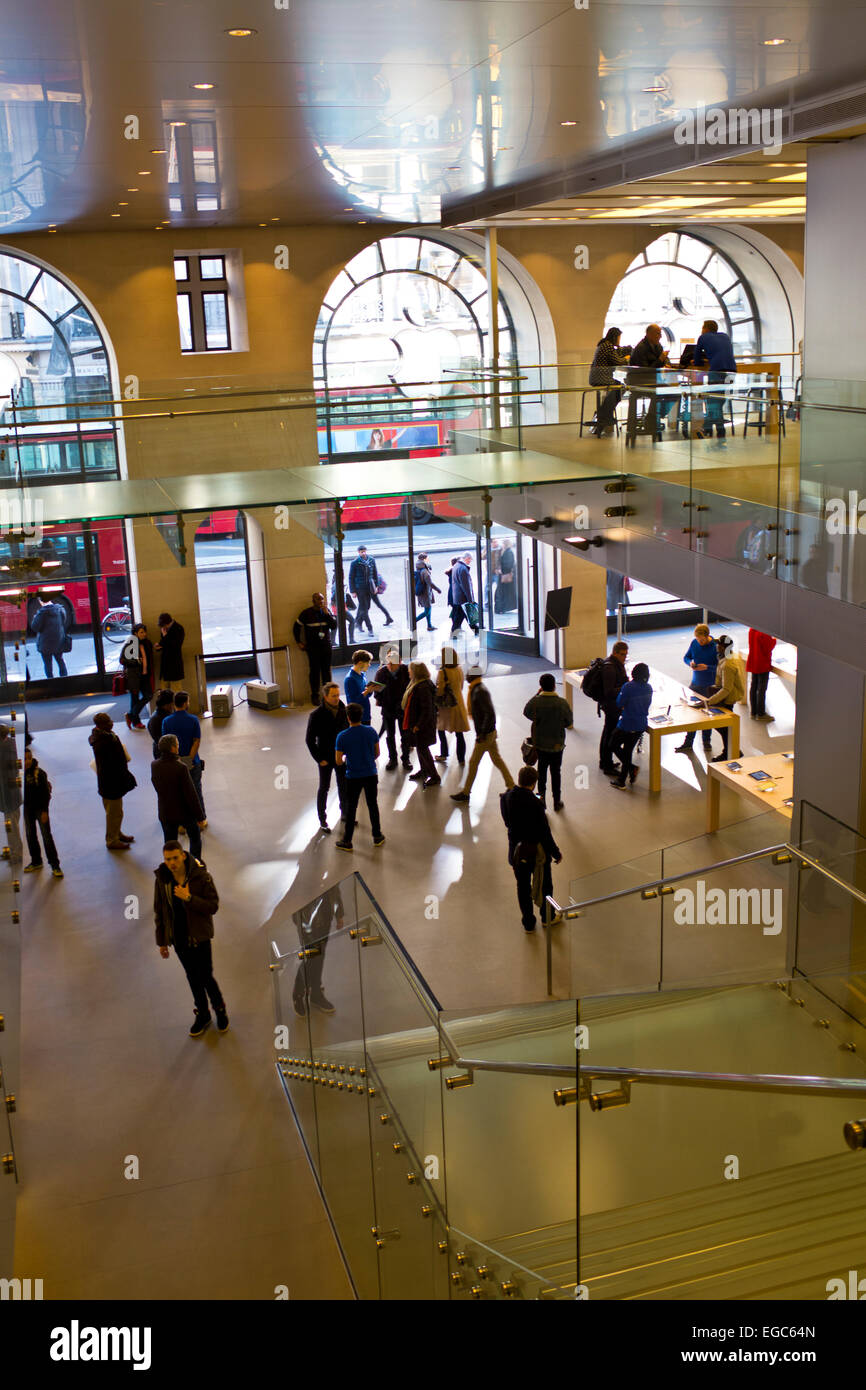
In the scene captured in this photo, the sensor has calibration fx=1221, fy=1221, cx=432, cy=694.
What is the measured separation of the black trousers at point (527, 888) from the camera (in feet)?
32.0

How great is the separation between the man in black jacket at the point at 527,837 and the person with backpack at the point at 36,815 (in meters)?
4.17

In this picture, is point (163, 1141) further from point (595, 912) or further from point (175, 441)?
point (175, 441)

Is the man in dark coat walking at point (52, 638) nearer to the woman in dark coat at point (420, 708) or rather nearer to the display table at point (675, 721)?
the woman in dark coat at point (420, 708)

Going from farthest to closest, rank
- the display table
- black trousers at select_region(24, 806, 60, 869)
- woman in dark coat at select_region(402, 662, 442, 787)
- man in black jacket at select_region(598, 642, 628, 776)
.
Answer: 1. man in black jacket at select_region(598, 642, 628, 776)
2. the display table
3. woman in dark coat at select_region(402, 662, 442, 787)
4. black trousers at select_region(24, 806, 60, 869)

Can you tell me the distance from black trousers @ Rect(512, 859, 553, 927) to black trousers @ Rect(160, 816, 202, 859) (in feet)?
9.51

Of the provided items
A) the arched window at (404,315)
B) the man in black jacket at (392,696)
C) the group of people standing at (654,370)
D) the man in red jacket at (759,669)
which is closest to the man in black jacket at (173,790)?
the man in black jacket at (392,696)

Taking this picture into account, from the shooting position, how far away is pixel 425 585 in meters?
18.0

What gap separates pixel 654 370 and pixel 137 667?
7988 millimetres

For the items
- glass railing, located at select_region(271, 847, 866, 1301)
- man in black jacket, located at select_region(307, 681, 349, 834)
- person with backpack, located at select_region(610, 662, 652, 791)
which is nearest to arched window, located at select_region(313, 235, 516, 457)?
person with backpack, located at select_region(610, 662, 652, 791)

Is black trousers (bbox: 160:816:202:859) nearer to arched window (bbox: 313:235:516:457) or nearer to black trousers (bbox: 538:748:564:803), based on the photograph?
black trousers (bbox: 538:748:564:803)

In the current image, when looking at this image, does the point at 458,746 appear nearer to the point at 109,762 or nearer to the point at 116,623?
the point at 109,762

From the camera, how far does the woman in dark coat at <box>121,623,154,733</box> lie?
1593 cm

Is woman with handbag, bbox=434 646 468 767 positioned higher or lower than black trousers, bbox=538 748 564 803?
higher
